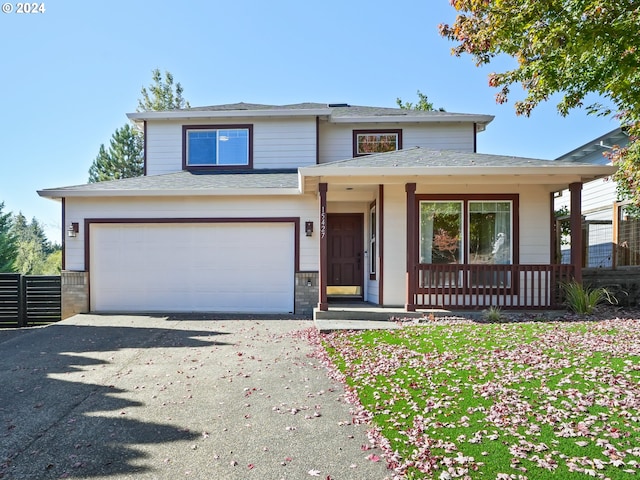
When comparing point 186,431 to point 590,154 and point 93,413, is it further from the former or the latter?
point 590,154

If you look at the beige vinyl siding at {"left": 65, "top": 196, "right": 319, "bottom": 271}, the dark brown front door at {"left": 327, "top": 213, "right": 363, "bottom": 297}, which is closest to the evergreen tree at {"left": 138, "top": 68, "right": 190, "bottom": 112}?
the beige vinyl siding at {"left": 65, "top": 196, "right": 319, "bottom": 271}

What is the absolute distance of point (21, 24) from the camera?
9.80 meters

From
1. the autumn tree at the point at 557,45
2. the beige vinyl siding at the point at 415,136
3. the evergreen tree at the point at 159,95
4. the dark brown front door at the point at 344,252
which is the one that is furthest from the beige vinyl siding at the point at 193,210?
the evergreen tree at the point at 159,95

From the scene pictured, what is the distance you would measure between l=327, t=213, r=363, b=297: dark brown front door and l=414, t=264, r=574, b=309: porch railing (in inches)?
94.6

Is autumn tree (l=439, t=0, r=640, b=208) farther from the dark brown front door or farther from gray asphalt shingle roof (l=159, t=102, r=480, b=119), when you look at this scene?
gray asphalt shingle roof (l=159, t=102, r=480, b=119)

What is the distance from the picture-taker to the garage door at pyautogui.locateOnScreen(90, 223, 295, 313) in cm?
1006

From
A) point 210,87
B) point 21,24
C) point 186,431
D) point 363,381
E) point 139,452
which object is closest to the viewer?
point 139,452

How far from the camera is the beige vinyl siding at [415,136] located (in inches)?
479

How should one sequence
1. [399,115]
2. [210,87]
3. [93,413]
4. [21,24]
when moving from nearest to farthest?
[93,413], [21,24], [399,115], [210,87]

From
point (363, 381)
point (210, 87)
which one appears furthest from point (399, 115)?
point (210, 87)

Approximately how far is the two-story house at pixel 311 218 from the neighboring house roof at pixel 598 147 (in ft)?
18.7

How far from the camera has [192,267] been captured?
33.3ft

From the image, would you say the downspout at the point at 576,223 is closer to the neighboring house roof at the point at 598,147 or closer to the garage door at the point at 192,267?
the garage door at the point at 192,267

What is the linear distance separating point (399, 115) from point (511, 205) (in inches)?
181
